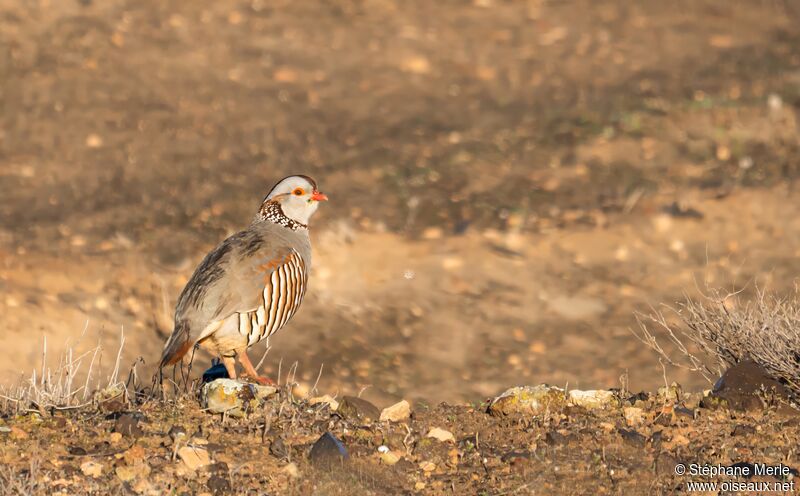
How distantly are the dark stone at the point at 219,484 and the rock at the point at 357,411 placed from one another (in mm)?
855

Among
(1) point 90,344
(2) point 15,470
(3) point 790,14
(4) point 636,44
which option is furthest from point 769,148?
(2) point 15,470

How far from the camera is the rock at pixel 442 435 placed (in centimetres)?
480

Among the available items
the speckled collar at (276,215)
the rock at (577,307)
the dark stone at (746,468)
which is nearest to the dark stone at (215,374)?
the speckled collar at (276,215)

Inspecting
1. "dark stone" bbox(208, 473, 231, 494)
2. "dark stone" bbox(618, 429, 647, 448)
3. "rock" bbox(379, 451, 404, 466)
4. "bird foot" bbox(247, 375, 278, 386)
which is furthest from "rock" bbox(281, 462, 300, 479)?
"dark stone" bbox(618, 429, 647, 448)

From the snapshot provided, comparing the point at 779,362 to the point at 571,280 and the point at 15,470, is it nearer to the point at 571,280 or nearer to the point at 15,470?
the point at 15,470

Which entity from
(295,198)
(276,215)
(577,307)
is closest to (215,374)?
(276,215)

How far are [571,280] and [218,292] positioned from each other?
4409 millimetres

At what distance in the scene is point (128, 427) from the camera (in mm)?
4621

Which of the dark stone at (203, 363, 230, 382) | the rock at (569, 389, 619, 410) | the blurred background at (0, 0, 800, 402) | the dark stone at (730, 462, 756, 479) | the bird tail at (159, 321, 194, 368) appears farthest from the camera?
the blurred background at (0, 0, 800, 402)

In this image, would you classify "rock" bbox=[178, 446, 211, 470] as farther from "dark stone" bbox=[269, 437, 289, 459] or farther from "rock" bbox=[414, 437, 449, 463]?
"rock" bbox=[414, 437, 449, 463]

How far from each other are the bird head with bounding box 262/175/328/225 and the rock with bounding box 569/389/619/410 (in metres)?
1.95

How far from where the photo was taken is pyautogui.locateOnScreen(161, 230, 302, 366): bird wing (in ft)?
18.3

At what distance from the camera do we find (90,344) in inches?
326

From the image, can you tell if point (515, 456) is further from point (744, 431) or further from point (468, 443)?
point (744, 431)
